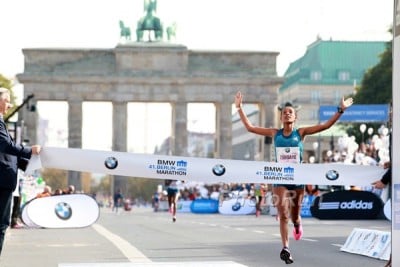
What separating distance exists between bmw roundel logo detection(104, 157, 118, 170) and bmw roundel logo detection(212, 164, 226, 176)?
1.23m

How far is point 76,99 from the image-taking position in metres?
110

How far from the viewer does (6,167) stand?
41.6 ft

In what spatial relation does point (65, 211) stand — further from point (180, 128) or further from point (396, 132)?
point (180, 128)

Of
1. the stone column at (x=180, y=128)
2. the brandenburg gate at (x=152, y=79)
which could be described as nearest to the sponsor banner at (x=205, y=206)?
the brandenburg gate at (x=152, y=79)

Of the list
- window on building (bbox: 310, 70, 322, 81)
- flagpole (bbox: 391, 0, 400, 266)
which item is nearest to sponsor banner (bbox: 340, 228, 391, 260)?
flagpole (bbox: 391, 0, 400, 266)

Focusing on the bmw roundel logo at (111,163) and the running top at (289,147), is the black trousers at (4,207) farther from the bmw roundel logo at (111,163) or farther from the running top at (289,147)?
the running top at (289,147)

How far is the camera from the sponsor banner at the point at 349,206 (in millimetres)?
18328

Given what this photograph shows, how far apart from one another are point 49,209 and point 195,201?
45674mm

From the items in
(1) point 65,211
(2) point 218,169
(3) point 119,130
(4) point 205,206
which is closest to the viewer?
(2) point 218,169

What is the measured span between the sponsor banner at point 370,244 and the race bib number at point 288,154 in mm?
2748

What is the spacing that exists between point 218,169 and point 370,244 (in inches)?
128

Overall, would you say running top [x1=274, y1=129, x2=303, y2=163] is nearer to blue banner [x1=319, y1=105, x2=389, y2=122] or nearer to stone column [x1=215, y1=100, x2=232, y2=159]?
blue banner [x1=319, y1=105, x2=389, y2=122]

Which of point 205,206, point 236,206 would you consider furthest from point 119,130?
point 236,206

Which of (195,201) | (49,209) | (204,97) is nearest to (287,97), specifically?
(204,97)
